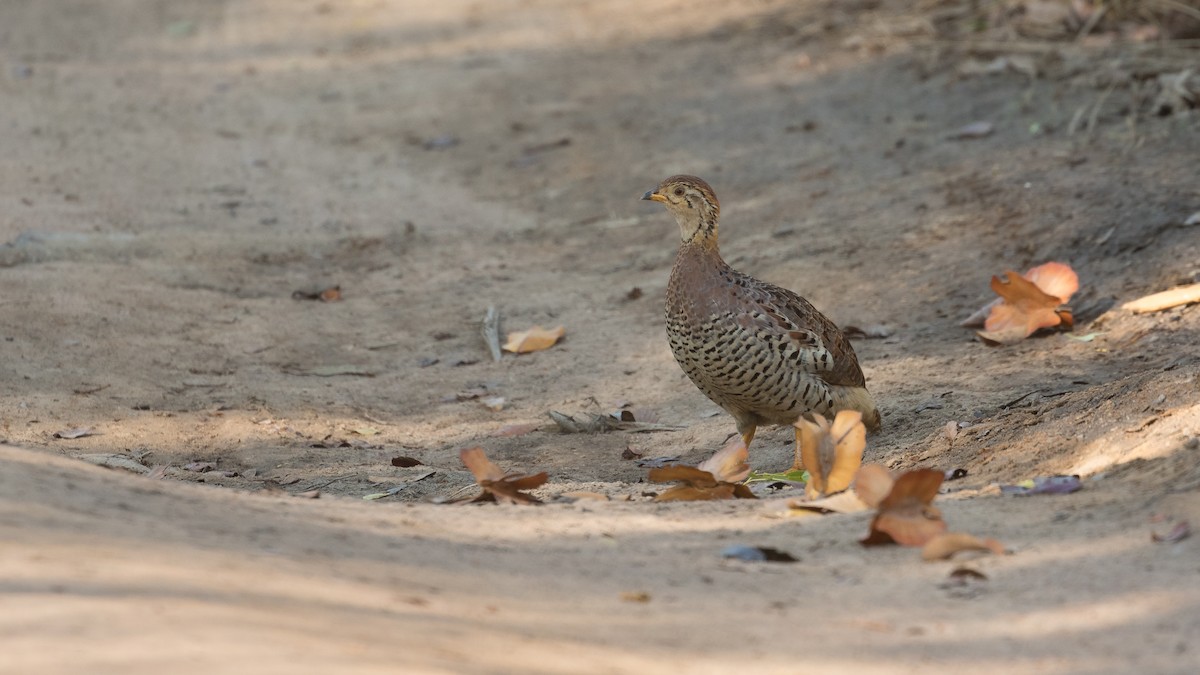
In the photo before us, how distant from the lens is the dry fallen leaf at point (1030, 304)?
6.41m

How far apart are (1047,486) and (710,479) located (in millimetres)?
1051

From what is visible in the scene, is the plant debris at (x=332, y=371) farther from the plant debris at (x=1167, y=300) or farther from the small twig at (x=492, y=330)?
the plant debris at (x=1167, y=300)

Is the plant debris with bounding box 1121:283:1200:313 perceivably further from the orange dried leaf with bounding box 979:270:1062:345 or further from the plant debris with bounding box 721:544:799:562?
the plant debris with bounding box 721:544:799:562

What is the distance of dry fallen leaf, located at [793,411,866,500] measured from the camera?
4.48 m

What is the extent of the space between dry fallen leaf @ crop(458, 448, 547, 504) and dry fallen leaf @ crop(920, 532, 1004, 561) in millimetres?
1343

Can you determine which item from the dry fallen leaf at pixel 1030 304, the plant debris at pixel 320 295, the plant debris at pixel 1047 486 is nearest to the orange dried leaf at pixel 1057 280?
the dry fallen leaf at pixel 1030 304

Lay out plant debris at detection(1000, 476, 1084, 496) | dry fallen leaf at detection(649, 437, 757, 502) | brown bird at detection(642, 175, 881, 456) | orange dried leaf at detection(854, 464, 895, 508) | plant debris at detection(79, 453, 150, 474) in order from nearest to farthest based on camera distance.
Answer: orange dried leaf at detection(854, 464, 895, 508)
plant debris at detection(1000, 476, 1084, 496)
dry fallen leaf at detection(649, 437, 757, 502)
plant debris at detection(79, 453, 150, 474)
brown bird at detection(642, 175, 881, 456)

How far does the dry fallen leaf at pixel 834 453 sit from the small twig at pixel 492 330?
9.30ft

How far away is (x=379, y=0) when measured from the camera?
14.7 m

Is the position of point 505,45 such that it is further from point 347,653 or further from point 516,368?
point 347,653

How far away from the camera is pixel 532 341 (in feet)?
23.4

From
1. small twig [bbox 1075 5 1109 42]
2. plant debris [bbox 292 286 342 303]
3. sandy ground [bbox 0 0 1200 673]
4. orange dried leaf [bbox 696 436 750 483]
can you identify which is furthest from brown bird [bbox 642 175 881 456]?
small twig [bbox 1075 5 1109 42]

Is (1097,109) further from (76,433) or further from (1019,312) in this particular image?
(76,433)

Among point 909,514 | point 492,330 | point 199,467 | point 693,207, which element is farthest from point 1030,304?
point 199,467
